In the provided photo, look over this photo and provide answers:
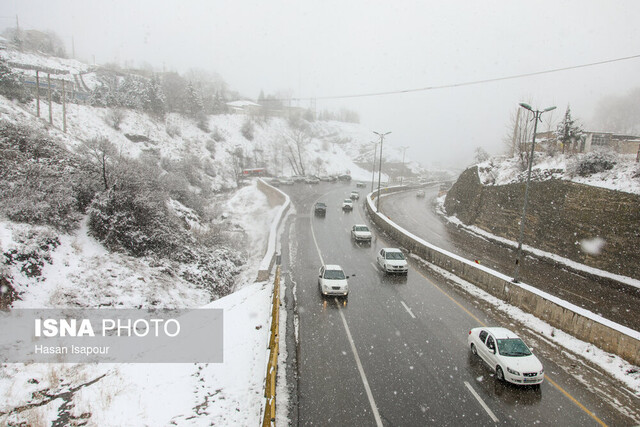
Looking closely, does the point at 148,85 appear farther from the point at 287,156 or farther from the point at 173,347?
Result: the point at 173,347

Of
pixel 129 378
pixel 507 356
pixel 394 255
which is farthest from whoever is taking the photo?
pixel 394 255

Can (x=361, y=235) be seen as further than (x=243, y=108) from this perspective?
No

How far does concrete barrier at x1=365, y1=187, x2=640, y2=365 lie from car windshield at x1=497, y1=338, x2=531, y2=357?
3.74 meters

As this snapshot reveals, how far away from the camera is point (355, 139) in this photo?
17425 centimetres

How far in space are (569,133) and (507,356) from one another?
31.9 meters

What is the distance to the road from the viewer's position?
30.9ft

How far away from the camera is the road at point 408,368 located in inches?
371

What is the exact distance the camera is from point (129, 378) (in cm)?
1126

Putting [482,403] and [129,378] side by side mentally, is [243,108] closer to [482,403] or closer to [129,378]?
[129,378]

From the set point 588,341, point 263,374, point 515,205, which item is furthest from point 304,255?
point 515,205

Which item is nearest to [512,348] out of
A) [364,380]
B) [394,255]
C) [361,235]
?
[364,380]

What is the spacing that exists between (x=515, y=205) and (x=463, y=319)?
2157cm

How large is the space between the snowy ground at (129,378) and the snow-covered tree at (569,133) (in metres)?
33.1

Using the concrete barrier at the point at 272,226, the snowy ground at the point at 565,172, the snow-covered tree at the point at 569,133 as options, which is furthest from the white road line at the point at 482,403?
→ the snow-covered tree at the point at 569,133
